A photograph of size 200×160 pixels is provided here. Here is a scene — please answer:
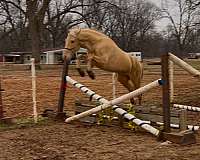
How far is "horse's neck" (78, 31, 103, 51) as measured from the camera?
7.32 metres

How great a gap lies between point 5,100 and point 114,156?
24.5ft

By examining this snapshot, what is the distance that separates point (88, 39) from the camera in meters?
7.36

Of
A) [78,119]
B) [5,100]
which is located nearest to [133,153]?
[78,119]

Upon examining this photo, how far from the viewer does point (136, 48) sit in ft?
258

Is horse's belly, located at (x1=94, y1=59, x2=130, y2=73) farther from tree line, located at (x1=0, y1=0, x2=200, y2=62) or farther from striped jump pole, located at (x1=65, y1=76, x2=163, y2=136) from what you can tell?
tree line, located at (x1=0, y1=0, x2=200, y2=62)

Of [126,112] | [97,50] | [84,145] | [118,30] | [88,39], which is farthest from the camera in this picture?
[118,30]

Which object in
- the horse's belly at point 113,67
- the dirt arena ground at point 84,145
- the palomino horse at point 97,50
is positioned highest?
the palomino horse at point 97,50

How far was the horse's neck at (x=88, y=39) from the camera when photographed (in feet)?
24.0

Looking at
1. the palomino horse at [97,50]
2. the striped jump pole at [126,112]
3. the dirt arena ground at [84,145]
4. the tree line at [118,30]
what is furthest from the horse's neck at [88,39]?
the tree line at [118,30]

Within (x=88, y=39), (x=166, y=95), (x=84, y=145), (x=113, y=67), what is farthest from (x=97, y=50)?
(x=84, y=145)

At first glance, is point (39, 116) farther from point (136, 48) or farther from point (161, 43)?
point (161, 43)

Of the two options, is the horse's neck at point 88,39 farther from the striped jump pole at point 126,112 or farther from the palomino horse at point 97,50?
the striped jump pole at point 126,112

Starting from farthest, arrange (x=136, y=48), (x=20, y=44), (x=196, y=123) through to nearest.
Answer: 1. (x=136, y=48)
2. (x=20, y=44)
3. (x=196, y=123)

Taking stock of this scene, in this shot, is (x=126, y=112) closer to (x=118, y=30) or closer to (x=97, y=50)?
(x=97, y=50)
